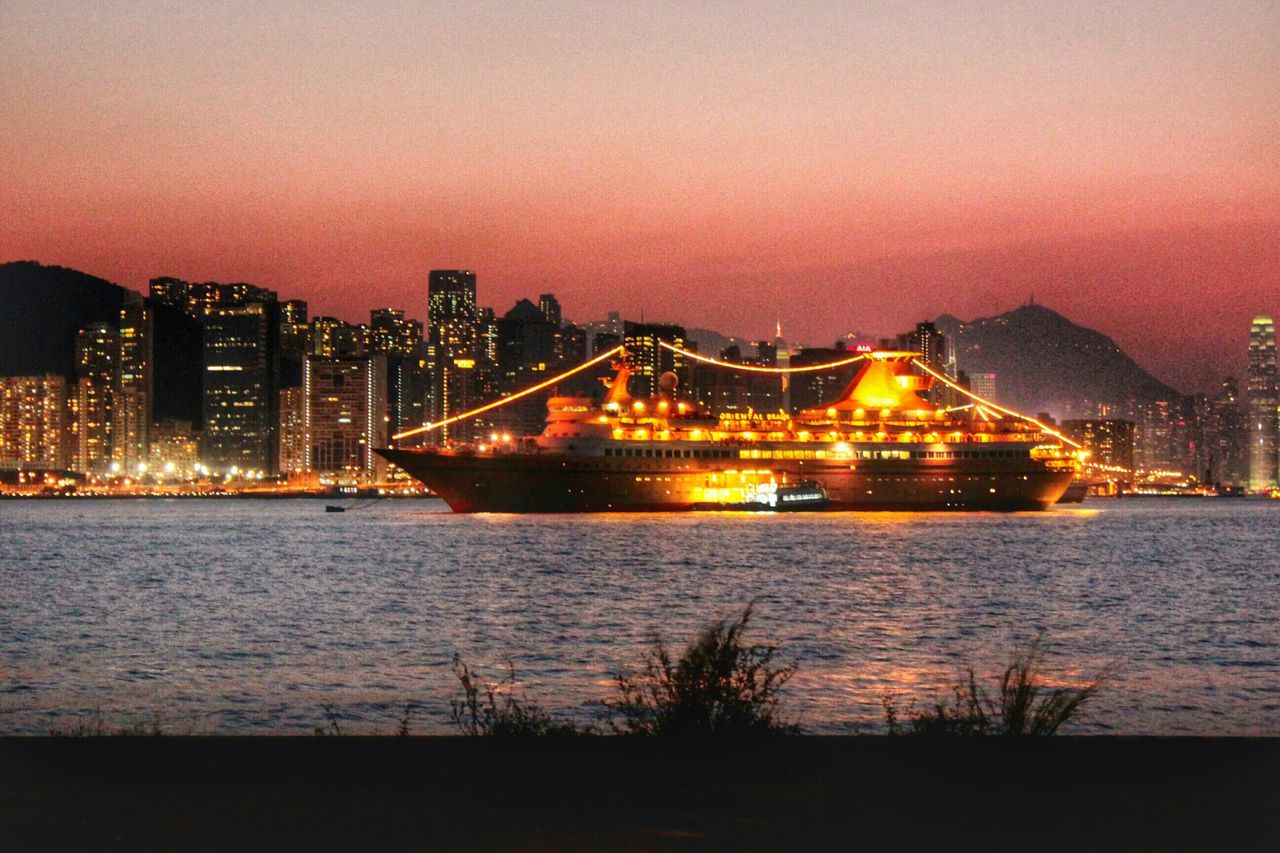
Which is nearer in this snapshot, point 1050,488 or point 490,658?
point 490,658

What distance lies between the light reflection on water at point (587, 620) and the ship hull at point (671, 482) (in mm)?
23306

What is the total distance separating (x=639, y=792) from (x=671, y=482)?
8929cm

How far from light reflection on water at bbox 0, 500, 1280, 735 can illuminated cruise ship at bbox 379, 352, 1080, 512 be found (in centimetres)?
2443

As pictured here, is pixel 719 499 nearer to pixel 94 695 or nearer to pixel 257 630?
pixel 257 630

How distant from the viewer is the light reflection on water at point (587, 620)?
18.2 metres

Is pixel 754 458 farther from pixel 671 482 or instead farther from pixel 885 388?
pixel 885 388

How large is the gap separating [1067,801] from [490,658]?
17.2 m

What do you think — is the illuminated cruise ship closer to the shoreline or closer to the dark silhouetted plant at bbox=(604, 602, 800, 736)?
the dark silhouetted plant at bbox=(604, 602, 800, 736)

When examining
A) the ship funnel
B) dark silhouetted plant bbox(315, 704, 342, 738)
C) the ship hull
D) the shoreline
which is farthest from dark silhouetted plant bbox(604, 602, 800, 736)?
A: the ship funnel

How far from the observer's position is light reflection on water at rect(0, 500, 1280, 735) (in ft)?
59.7

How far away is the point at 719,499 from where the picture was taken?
98.4 m

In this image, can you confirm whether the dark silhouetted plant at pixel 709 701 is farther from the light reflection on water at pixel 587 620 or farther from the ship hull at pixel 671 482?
the ship hull at pixel 671 482

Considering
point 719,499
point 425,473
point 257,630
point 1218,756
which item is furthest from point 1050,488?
point 1218,756

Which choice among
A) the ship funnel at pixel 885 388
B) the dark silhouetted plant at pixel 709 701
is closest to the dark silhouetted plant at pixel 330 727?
the dark silhouetted plant at pixel 709 701
